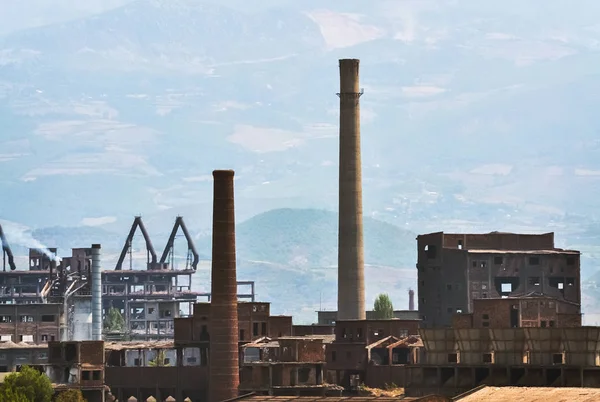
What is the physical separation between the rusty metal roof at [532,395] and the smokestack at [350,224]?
6140 cm

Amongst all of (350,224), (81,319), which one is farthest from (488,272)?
(81,319)

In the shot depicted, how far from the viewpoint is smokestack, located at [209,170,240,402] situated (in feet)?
318

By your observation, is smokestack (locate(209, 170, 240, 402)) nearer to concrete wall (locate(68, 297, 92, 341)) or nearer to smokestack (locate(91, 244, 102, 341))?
smokestack (locate(91, 244, 102, 341))

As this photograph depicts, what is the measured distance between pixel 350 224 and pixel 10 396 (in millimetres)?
46207

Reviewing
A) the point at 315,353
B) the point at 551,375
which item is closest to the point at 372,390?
the point at 315,353

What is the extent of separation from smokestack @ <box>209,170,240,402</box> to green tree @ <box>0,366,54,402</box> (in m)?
8.54

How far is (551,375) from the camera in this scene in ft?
253

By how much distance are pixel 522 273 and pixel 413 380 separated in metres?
48.2

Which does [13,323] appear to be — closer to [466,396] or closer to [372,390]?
[372,390]

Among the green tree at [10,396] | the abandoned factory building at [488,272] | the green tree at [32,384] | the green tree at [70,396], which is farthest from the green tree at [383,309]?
the green tree at [10,396]

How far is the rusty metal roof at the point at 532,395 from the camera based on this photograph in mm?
59281

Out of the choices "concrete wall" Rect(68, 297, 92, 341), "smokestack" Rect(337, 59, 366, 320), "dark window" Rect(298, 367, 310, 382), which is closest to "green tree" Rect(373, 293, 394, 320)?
"smokestack" Rect(337, 59, 366, 320)

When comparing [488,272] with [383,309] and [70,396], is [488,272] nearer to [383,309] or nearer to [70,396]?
[383,309]

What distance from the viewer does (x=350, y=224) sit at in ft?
417
